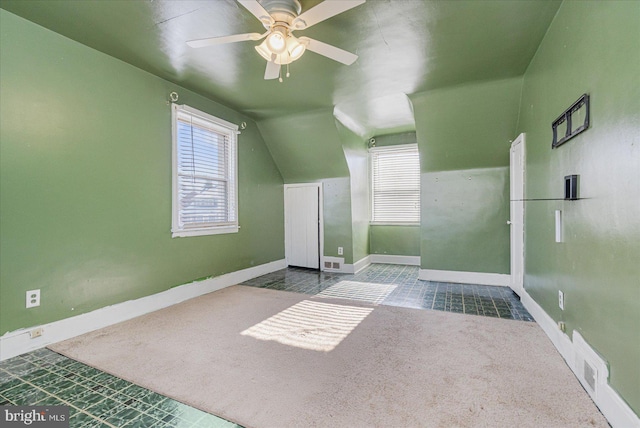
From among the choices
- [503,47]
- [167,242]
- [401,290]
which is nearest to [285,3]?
[503,47]

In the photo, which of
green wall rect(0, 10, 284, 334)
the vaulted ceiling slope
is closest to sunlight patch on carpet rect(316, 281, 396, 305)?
green wall rect(0, 10, 284, 334)

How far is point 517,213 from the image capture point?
3811 mm

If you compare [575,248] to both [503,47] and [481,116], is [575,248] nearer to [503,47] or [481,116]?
[503,47]

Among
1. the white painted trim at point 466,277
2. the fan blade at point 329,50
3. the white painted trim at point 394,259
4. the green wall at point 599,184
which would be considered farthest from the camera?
the white painted trim at point 394,259

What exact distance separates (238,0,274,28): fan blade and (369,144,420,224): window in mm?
4431

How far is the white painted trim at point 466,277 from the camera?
4320 millimetres

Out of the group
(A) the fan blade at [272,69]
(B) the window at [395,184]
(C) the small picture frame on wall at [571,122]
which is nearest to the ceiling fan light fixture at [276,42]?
(A) the fan blade at [272,69]

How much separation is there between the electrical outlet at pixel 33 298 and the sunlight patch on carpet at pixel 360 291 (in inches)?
109

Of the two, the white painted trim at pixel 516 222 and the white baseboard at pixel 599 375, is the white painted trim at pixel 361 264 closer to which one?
the white painted trim at pixel 516 222

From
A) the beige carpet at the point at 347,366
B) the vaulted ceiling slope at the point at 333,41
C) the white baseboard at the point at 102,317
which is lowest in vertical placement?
the beige carpet at the point at 347,366

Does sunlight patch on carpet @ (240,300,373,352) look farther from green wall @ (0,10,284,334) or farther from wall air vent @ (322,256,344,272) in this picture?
wall air vent @ (322,256,344,272)

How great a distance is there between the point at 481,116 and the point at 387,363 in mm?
3373

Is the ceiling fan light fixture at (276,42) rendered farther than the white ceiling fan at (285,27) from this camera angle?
Yes

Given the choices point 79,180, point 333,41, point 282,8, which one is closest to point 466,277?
point 333,41
